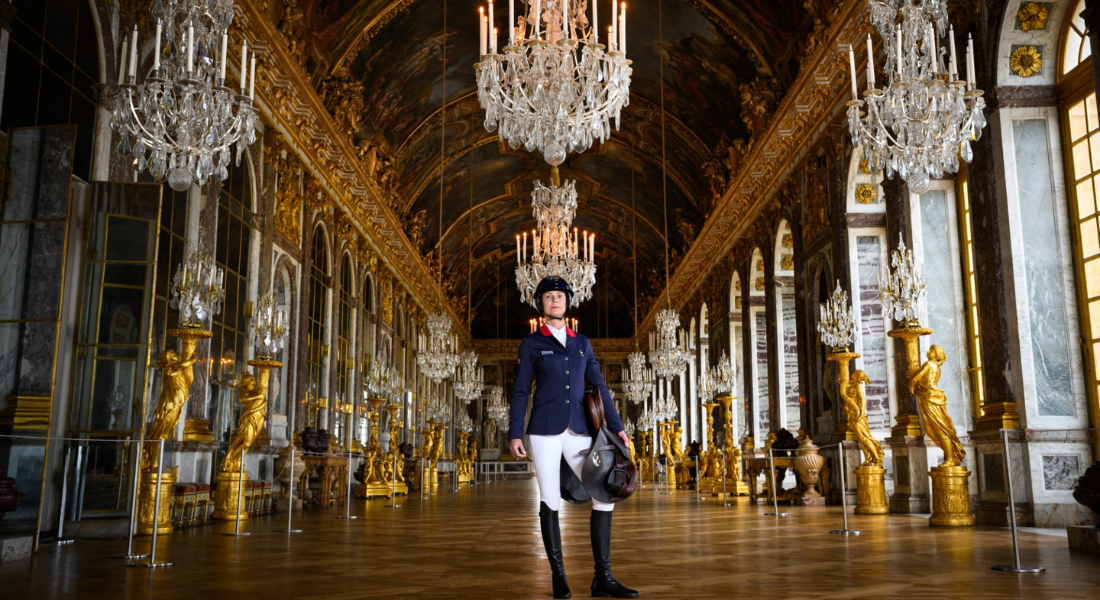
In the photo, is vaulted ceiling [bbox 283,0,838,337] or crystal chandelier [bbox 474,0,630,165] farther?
vaulted ceiling [bbox 283,0,838,337]

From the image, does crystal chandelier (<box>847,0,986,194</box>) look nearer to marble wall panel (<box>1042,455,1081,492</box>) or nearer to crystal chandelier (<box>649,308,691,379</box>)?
marble wall panel (<box>1042,455,1081,492</box>)

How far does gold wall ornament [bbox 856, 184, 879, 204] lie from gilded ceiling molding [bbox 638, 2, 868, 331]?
4.17 ft

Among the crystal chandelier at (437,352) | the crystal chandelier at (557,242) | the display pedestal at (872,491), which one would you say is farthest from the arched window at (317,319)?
the display pedestal at (872,491)

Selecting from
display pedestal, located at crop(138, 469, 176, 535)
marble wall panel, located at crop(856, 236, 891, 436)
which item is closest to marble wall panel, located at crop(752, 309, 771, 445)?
marble wall panel, located at crop(856, 236, 891, 436)

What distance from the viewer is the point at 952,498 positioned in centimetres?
Answer: 850

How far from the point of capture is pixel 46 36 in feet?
29.0

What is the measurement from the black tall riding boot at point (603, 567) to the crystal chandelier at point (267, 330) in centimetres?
643

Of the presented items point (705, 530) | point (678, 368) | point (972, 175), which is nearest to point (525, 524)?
point (705, 530)

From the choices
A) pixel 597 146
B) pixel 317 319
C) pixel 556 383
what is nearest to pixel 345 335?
pixel 317 319

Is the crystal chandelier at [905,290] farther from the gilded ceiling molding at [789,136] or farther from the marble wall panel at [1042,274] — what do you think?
the gilded ceiling molding at [789,136]

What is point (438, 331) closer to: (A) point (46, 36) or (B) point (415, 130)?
(B) point (415, 130)

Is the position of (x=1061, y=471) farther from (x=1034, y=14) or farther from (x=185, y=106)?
(x=185, y=106)

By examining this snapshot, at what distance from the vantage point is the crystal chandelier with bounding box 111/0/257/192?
648 centimetres

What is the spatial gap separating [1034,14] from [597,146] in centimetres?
1809
